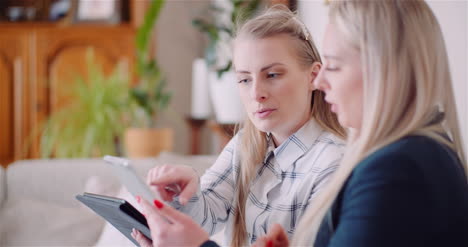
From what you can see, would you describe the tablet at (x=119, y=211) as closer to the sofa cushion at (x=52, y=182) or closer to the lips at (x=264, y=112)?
the lips at (x=264, y=112)

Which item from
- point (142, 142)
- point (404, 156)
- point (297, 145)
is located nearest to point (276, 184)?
point (297, 145)

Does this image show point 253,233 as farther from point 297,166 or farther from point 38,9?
point 38,9

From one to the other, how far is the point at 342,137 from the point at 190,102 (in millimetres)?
3717

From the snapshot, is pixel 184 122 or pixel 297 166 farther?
pixel 184 122

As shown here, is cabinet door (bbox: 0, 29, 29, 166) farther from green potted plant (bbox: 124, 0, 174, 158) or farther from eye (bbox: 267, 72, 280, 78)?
eye (bbox: 267, 72, 280, 78)

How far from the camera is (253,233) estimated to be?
131 centimetres

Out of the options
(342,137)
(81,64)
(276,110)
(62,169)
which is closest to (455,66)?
(342,137)

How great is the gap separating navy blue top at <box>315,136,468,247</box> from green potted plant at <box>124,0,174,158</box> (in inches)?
105

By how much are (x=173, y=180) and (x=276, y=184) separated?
234 millimetres

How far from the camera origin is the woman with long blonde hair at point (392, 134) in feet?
2.73

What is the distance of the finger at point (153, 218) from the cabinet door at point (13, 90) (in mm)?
3755

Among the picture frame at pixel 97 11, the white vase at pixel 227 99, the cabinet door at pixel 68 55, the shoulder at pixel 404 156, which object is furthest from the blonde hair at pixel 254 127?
the picture frame at pixel 97 11

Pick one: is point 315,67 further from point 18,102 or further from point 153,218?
point 18,102

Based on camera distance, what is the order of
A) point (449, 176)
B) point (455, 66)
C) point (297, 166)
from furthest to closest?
point (455, 66) → point (297, 166) → point (449, 176)
